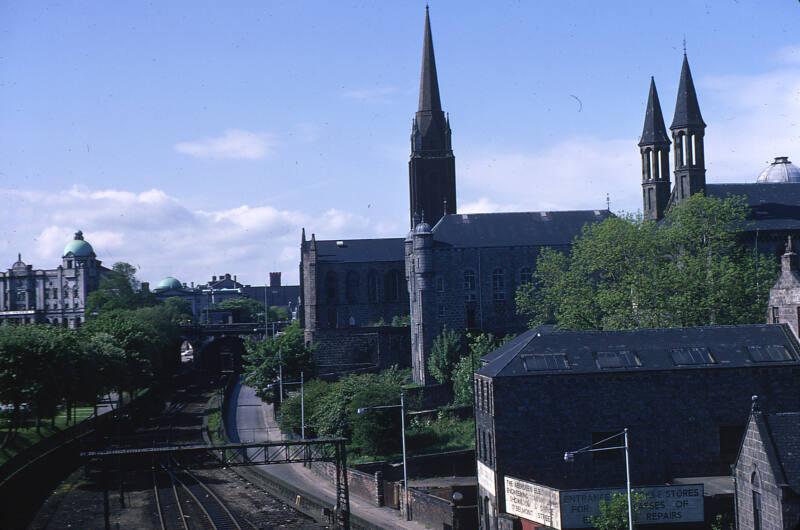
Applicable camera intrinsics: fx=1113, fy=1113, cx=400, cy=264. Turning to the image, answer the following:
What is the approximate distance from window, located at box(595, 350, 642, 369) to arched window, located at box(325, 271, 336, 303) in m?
74.2

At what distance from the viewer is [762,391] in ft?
172

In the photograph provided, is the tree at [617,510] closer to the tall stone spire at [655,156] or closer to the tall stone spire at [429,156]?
the tall stone spire at [655,156]

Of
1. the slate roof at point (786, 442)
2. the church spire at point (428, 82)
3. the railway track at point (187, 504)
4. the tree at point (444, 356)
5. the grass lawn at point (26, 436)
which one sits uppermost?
the church spire at point (428, 82)

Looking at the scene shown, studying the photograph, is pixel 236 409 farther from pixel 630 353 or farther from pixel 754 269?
pixel 630 353

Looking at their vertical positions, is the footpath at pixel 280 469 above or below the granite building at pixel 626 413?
below

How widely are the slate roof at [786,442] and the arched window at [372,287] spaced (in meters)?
89.0

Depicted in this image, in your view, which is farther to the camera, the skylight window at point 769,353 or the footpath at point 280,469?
the footpath at point 280,469

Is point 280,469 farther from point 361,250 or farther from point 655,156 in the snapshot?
point 361,250

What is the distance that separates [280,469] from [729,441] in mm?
34327

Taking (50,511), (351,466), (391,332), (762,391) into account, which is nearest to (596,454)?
(762,391)

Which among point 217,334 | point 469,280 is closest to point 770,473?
point 469,280

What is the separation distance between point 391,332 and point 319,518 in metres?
55.0

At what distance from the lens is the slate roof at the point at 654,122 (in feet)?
330

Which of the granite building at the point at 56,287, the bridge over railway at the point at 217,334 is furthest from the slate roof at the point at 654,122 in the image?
the granite building at the point at 56,287
